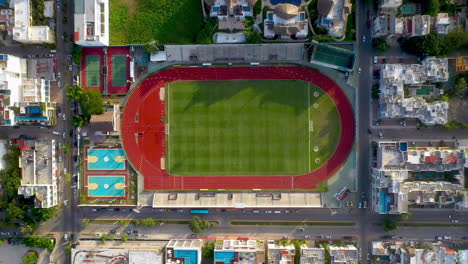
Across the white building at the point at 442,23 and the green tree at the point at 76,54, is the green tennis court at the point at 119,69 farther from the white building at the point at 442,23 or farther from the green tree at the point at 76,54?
the white building at the point at 442,23

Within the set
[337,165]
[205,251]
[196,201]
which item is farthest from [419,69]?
[205,251]

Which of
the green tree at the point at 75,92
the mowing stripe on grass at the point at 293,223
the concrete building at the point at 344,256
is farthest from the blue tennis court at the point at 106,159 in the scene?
the concrete building at the point at 344,256

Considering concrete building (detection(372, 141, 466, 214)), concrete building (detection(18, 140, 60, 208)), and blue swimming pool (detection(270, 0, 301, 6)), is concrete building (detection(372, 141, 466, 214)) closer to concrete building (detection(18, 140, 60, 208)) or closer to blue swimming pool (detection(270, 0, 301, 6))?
blue swimming pool (detection(270, 0, 301, 6))

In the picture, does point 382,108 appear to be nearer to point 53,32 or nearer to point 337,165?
point 337,165

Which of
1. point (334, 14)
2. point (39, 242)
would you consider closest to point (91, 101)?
point (39, 242)

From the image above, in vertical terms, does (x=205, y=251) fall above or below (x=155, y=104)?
below
